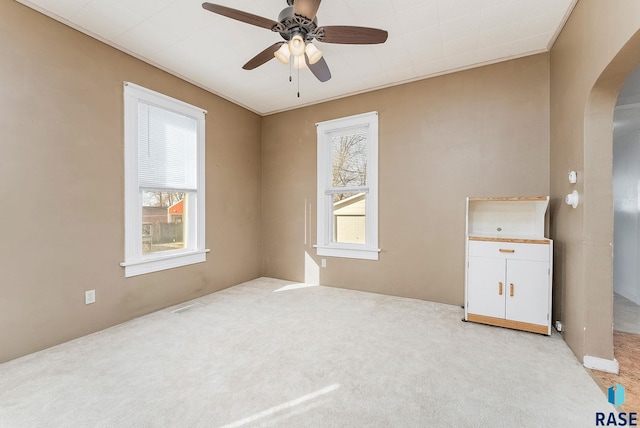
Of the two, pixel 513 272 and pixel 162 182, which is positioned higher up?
pixel 162 182

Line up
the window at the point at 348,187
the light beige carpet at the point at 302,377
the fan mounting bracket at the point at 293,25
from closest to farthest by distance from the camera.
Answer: the light beige carpet at the point at 302,377 < the fan mounting bracket at the point at 293,25 < the window at the point at 348,187

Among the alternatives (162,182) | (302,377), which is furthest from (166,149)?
(302,377)

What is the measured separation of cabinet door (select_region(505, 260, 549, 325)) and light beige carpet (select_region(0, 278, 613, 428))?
7.2 inches

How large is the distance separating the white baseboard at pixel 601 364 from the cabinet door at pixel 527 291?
0.53 m

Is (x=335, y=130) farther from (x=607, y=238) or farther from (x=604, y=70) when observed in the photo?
(x=607, y=238)

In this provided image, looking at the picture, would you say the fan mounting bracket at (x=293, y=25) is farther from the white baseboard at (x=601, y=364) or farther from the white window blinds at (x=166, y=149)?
the white baseboard at (x=601, y=364)

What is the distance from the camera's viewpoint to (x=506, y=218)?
3072 millimetres

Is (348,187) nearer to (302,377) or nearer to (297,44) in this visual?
(297,44)

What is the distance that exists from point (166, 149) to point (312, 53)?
2198 mm

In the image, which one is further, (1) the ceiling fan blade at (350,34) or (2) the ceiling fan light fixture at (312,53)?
(2) the ceiling fan light fixture at (312,53)

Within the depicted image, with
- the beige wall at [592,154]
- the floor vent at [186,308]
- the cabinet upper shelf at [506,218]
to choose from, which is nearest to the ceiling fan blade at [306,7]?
the beige wall at [592,154]

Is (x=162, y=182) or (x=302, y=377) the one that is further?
(x=162, y=182)

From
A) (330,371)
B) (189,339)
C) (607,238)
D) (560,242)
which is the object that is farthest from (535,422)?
(189,339)

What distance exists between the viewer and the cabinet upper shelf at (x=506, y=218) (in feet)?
9.43
